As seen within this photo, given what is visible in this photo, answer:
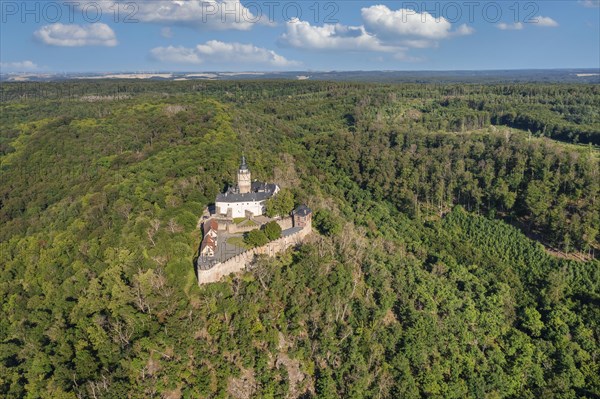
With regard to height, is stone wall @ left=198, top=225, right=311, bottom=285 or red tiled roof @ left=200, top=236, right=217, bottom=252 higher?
red tiled roof @ left=200, top=236, right=217, bottom=252

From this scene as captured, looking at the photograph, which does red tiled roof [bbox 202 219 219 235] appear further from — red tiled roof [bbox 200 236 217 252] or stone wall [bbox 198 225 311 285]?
stone wall [bbox 198 225 311 285]

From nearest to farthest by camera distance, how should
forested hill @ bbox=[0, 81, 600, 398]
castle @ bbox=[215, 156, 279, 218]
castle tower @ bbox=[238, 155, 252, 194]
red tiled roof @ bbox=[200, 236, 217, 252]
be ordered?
forested hill @ bbox=[0, 81, 600, 398], red tiled roof @ bbox=[200, 236, 217, 252], castle @ bbox=[215, 156, 279, 218], castle tower @ bbox=[238, 155, 252, 194]

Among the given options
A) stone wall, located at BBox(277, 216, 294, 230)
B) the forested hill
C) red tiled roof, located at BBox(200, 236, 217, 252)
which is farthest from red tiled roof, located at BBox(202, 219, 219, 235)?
stone wall, located at BBox(277, 216, 294, 230)

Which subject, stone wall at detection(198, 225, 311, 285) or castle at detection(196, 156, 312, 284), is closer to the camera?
stone wall at detection(198, 225, 311, 285)

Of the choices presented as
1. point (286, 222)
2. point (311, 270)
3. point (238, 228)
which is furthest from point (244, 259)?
point (286, 222)

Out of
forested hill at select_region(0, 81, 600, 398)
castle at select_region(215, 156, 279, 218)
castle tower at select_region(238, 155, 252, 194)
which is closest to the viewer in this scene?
forested hill at select_region(0, 81, 600, 398)

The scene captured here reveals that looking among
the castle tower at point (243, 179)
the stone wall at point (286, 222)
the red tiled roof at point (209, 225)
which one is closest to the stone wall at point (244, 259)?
the stone wall at point (286, 222)
